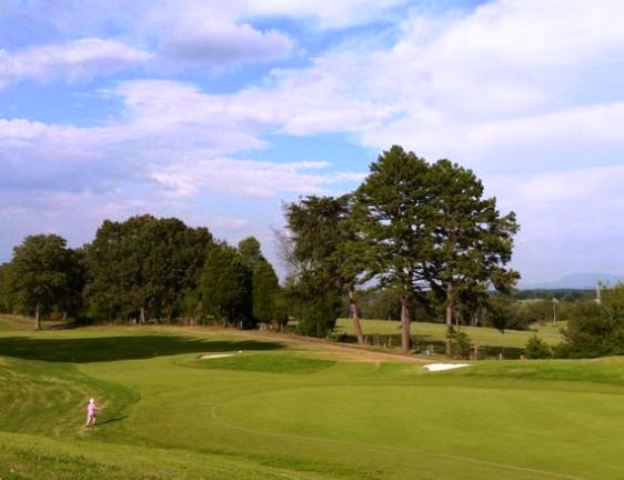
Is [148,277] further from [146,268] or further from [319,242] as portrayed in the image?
[319,242]

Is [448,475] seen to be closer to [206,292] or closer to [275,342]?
[275,342]

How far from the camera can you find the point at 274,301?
77188mm

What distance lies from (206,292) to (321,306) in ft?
55.3

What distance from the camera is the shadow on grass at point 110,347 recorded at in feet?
156

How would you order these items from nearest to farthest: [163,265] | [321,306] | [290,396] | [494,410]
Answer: [494,410]
[290,396]
[321,306]
[163,265]

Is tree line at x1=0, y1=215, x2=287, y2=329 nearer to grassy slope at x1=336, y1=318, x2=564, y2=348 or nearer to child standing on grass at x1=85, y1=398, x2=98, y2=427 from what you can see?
grassy slope at x1=336, y1=318, x2=564, y2=348

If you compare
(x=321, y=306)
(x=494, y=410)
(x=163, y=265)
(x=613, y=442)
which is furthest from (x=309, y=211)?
(x=613, y=442)

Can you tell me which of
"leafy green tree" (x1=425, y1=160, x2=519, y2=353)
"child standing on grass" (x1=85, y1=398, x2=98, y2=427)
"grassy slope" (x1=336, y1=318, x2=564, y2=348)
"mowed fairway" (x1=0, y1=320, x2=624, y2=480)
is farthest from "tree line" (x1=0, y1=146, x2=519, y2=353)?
"child standing on grass" (x1=85, y1=398, x2=98, y2=427)

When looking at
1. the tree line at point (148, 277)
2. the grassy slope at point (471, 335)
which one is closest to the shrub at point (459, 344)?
the grassy slope at point (471, 335)

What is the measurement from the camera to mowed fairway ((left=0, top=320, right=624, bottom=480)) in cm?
1355

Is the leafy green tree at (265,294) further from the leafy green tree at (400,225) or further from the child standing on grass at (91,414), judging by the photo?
the child standing on grass at (91,414)

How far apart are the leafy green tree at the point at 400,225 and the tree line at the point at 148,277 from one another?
24463mm

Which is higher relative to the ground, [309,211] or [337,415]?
[309,211]

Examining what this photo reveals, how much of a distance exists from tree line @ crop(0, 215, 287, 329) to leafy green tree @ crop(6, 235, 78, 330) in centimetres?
12
